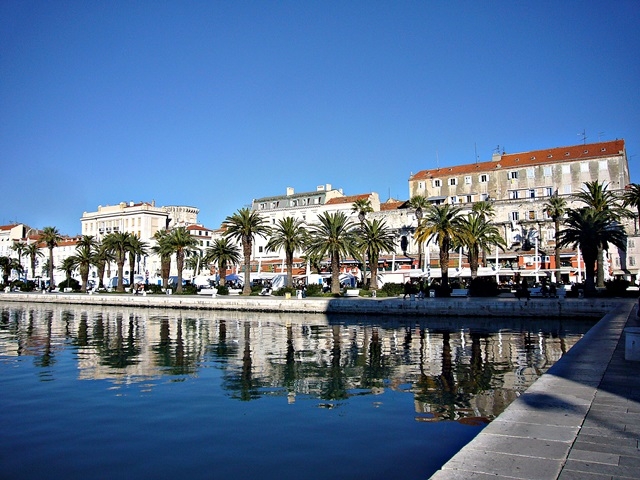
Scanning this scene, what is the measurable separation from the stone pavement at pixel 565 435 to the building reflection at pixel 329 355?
2.31 meters

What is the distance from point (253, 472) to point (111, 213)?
5050 inches

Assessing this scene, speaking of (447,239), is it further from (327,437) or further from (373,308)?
(327,437)

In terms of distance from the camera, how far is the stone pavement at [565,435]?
6137mm

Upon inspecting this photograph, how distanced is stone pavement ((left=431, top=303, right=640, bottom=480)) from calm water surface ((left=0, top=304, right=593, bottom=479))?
162 cm

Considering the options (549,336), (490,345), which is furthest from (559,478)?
(549,336)

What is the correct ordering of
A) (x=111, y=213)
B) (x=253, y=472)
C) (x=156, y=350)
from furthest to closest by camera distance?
(x=111, y=213) → (x=156, y=350) → (x=253, y=472)

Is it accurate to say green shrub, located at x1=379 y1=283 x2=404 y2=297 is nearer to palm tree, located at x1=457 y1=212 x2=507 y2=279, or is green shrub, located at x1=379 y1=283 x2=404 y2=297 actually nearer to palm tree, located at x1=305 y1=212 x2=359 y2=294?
palm tree, located at x1=305 y1=212 x2=359 y2=294

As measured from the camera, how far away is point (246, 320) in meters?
41.9

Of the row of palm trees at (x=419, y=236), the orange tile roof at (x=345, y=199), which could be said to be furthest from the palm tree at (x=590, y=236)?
the orange tile roof at (x=345, y=199)

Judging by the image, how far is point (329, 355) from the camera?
876 inches

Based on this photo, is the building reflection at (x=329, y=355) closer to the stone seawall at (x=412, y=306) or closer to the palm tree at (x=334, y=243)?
the stone seawall at (x=412, y=306)

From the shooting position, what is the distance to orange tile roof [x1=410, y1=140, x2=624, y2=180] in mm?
79213

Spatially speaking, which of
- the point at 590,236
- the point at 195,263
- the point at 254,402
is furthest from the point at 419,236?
the point at 195,263

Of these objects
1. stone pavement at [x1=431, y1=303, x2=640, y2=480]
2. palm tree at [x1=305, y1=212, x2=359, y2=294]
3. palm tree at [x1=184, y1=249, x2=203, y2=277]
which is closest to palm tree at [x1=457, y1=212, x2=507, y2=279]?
palm tree at [x1=305, y1=212, x2=359, y2=294]
